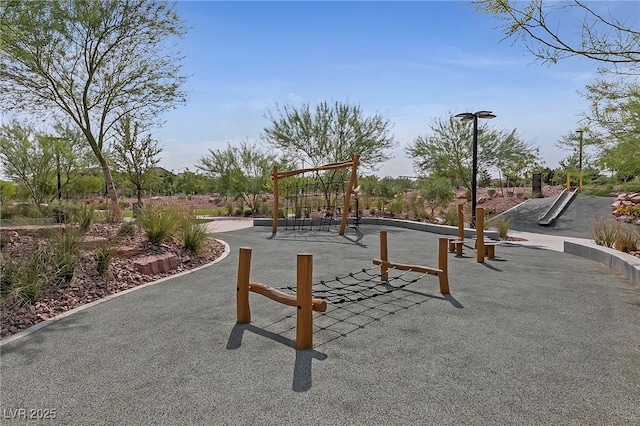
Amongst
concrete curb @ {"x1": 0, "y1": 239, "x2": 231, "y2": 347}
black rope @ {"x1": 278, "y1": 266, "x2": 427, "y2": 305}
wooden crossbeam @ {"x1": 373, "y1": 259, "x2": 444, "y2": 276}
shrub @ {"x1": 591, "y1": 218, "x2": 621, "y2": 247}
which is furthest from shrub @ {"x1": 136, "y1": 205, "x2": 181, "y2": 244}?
shrub @ {"x1": 591, "y1": 218, "x2": 621, "y2": 247}

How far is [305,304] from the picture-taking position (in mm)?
3545

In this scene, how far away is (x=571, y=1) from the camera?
13.6 ft

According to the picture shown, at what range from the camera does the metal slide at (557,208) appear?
1576 centimetres

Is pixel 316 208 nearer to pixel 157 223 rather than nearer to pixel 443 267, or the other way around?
pixel 157 223

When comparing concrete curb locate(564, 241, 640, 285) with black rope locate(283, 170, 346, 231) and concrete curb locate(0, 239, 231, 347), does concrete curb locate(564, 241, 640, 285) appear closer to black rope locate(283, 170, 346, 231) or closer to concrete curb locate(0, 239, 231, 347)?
concrete curb locate(0, 239, 231, 347)

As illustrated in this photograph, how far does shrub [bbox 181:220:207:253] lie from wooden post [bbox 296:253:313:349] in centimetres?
446

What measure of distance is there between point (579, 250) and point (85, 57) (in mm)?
12518

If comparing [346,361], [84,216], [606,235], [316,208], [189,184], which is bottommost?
[346,361]

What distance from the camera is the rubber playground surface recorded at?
2.58m

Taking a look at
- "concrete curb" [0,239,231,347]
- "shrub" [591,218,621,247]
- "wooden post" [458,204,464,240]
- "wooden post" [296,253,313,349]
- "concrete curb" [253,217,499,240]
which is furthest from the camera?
"concrete curb" [253,217,499,240]

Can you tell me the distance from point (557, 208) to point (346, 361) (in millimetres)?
17448

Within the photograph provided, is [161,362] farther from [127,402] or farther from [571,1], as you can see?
[571,1]

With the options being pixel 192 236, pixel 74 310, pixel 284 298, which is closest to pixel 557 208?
pixel 192 236

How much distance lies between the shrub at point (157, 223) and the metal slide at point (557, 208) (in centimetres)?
1339
